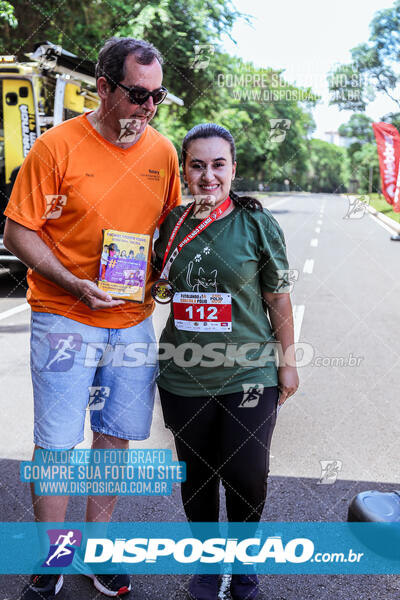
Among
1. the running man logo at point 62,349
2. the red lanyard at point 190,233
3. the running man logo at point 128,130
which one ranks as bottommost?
the running man logo at point 62,349

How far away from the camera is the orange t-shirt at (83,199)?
2.17 metres

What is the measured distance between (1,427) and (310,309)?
4824 mm

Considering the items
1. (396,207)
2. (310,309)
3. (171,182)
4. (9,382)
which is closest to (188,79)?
(396,207)

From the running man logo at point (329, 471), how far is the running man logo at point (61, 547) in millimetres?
1470

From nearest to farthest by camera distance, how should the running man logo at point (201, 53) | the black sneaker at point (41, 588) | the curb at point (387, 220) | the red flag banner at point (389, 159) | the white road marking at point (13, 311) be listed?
the black sneaker at point (41, 588)
the white road marking at point (13, 311)
the running man logo at point (201, 53)
the red flag banner at point (389, 159)
the curb at point (387, 220)

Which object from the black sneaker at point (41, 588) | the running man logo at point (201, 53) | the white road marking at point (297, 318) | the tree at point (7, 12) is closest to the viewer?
the black sneaker at point (41, 588)

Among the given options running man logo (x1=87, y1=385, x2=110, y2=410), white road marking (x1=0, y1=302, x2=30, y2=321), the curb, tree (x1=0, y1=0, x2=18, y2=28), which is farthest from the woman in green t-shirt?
the curb

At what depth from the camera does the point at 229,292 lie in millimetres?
2178

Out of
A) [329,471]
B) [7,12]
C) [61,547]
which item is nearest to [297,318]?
[329,471]

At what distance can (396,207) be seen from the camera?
20.5 meters

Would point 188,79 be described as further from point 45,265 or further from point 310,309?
point 45,265

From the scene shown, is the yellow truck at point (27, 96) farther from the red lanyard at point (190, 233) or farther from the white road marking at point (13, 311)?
the red lanyard at point (190, 233)

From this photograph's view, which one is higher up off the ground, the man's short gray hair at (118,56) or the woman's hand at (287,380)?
the man's short gray hair at (118,56)

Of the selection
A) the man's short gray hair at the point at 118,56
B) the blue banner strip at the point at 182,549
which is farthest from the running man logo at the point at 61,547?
the man's short gray hair at the point at 118,56
